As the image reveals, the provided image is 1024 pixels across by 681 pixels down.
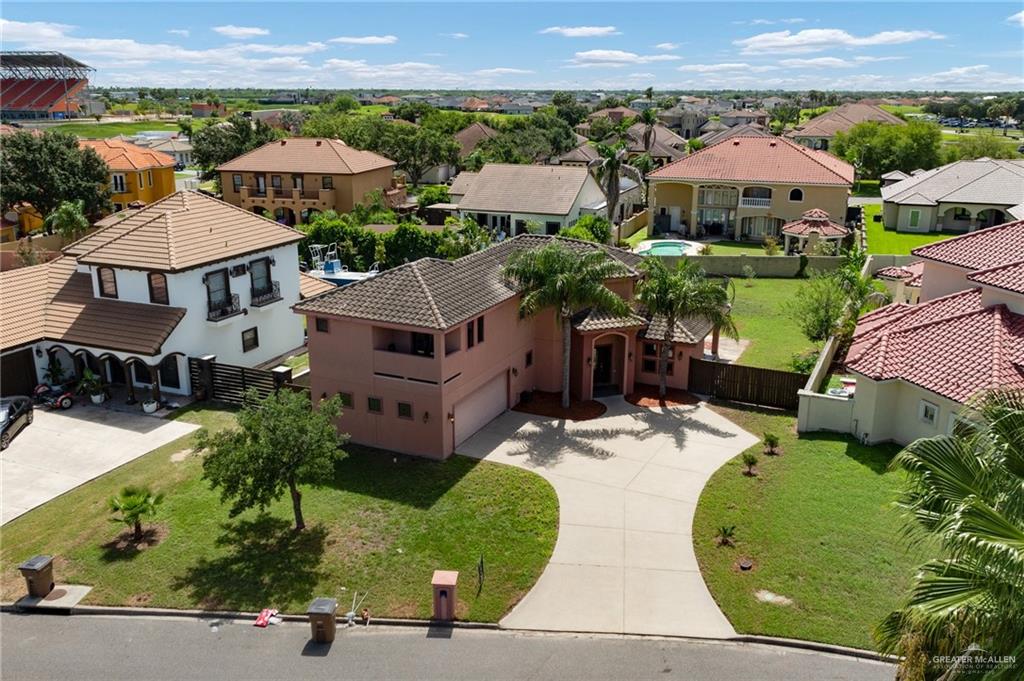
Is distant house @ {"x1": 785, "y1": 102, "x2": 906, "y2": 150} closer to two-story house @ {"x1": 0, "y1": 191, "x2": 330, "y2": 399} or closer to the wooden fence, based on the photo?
the wooden fence

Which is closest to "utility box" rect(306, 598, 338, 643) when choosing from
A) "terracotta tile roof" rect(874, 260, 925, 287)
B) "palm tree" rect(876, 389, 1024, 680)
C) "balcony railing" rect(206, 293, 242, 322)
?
"palm tree" rect(876, 389, 1024, 680)

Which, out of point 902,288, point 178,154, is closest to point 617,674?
point 902,288

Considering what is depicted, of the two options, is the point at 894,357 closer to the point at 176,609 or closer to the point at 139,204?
the point at 176,609

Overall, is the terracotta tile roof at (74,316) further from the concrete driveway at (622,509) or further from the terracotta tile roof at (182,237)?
the concrete driveway at (622,509)

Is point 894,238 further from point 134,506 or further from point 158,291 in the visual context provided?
point 134,506

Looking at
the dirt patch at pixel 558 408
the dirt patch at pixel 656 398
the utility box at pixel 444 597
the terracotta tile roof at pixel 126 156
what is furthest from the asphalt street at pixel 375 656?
the terracotta tile roof at pixel 126 156

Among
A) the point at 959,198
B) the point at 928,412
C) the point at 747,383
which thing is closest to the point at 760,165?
the point at 959,198
